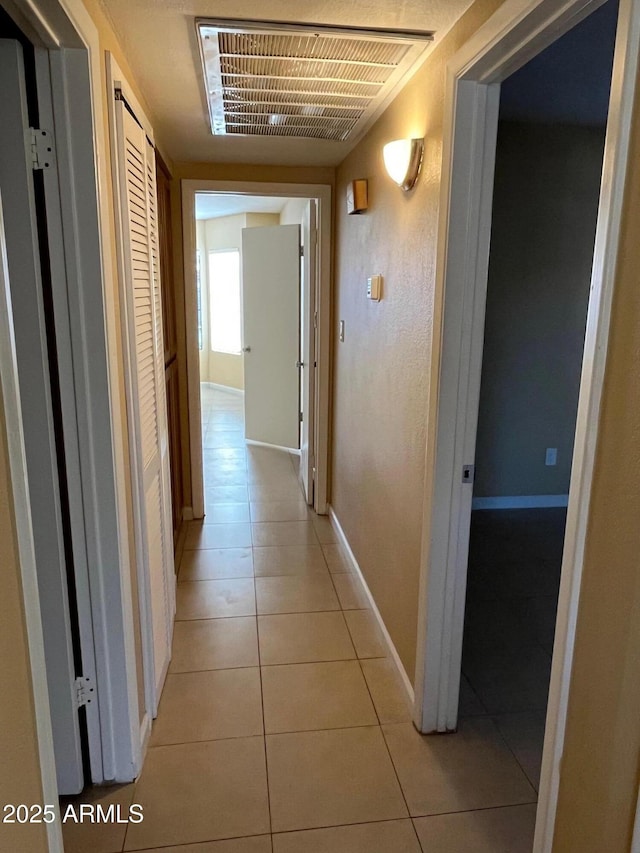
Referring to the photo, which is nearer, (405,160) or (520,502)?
(405,160)

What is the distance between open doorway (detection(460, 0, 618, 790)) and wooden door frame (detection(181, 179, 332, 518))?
103 centimetres

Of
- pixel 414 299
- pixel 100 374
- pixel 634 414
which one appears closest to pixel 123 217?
pixel 100 374

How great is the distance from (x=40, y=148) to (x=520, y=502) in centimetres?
363

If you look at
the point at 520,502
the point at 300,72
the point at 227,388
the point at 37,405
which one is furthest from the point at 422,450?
the point at 227,388

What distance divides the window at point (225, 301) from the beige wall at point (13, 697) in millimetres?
7280

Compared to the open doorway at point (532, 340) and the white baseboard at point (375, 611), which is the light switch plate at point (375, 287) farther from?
the white baseboard at point (375, 611)

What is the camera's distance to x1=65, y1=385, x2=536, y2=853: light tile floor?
63.9 inches

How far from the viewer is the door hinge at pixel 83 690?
5.55 ft

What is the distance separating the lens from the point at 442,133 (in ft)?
Answer: 5.59

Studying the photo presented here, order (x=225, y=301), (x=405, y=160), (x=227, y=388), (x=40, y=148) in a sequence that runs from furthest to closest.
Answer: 1. (x=227, y=388)
2. (x=225, y=301)
3. (x=405, y=160)
4. (x=40, y=148)

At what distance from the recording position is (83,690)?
1.70 m

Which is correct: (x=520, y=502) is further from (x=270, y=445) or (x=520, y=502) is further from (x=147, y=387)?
(x=147, y=387)

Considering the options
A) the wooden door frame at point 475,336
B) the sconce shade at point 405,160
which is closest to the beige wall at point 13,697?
the wooden door frame at point 475,336

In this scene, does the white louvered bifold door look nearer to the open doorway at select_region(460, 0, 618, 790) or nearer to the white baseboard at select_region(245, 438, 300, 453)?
the open doorway at select_region(460, 0, 618, 790)
